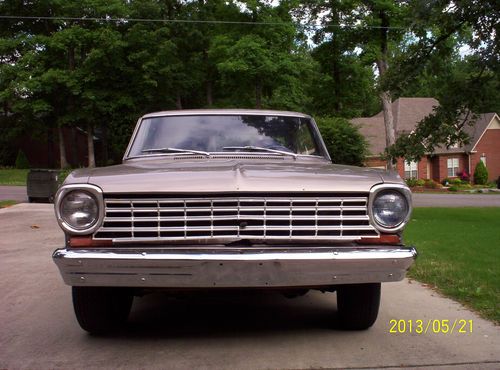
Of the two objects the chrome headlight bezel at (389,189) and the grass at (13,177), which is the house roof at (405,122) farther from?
the chrome headlight bezel at (389,189)

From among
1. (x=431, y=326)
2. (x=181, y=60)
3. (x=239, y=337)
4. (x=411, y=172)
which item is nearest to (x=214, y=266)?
(x=239, y=337)

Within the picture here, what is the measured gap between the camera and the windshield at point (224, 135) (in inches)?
190

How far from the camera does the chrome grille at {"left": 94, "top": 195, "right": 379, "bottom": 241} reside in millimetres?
3355

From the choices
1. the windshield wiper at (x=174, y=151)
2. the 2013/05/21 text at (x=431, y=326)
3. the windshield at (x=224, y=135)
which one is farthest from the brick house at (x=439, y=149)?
the windshield wiper at (x=174, y=151)

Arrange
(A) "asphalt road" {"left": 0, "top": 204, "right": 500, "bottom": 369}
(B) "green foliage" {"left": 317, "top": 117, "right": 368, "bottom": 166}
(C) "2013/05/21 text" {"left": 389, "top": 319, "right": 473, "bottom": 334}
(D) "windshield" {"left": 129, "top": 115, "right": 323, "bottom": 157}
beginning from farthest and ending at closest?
(B) "green foliage" {"left": 317, "top": 117, "right": 368, "bottom": 166} < (D) "windshield" {"left": 129, "top": 115, "right": 323, "bottom": 157} < (C) "2013/05/21 text" {"left": 389, "top": 319, "right": 473, "bottom": 334} < (A) "asphalt road" {"left": 0, "top": 204, "right": 500, "bottom": 369}

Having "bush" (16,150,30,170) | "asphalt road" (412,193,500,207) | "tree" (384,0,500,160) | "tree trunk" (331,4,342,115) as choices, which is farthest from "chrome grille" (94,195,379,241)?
"bush" (16,150,30,170)

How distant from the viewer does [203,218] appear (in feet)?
11.0

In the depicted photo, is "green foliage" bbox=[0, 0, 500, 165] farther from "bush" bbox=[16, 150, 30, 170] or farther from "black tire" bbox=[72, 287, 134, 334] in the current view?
"black tire" bbox=[72, 287, 134, 334]

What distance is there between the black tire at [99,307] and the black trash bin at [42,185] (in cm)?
1549

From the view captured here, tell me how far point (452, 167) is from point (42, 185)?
115 feet

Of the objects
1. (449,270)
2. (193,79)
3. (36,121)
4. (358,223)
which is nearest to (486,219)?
(449,270)

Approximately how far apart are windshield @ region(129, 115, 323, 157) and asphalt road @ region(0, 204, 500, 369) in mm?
1364

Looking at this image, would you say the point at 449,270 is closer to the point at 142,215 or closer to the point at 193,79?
the point at 142,215

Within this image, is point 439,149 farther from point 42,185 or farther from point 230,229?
point 230,229
